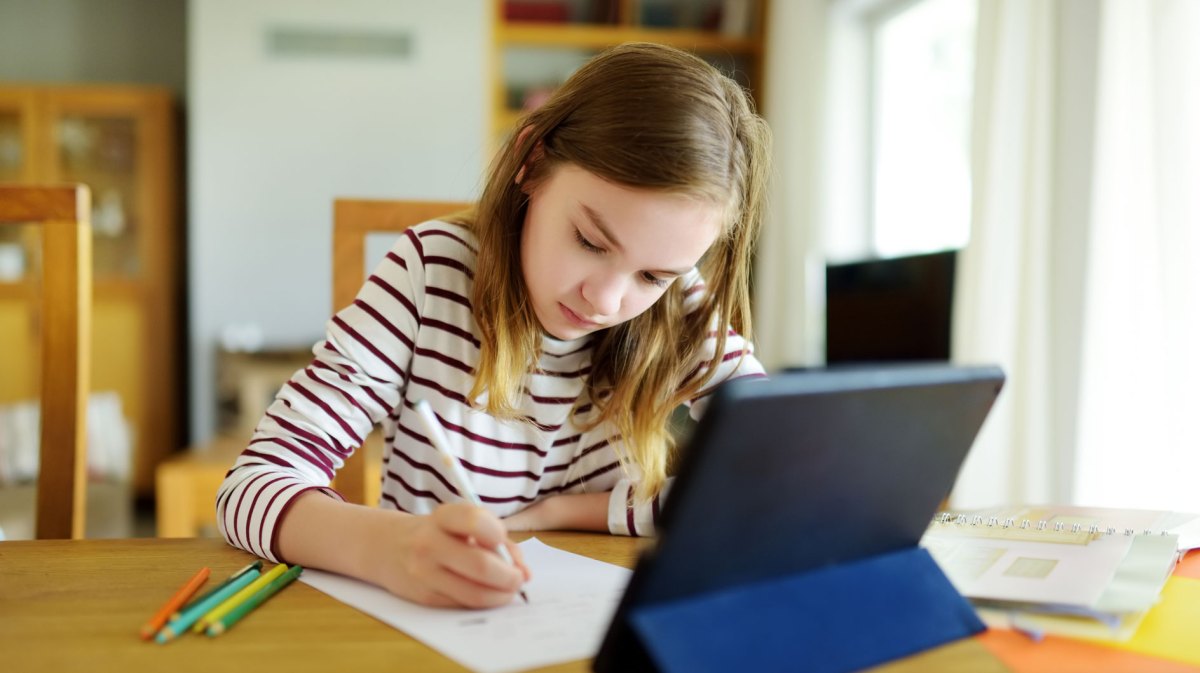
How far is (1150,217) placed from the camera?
1.63 metres

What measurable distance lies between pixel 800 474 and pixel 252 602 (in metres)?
0.34

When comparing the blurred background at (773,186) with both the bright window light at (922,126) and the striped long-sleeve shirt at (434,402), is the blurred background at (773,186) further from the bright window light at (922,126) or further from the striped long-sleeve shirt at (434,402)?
the striped long-sleeve shirt at (434,402)

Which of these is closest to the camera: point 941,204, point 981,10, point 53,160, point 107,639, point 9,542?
point 107,639

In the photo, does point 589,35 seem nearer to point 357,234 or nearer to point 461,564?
point 357,234

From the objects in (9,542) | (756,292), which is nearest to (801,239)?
(756,292)

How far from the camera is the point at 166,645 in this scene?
53 cm

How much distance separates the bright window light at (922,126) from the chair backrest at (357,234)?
1.82 m

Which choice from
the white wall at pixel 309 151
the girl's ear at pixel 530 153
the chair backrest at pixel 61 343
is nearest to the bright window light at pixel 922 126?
the white wall at pixel 309 151

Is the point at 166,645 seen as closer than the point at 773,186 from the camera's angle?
Yes

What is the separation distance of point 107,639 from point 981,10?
217cm

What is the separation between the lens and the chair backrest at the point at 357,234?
41.4 inches

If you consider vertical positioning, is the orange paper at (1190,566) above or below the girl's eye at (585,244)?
below

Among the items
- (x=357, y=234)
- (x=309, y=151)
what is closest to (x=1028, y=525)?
(x=357, y=234)

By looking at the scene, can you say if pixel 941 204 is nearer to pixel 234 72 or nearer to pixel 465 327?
pixel 465 327
